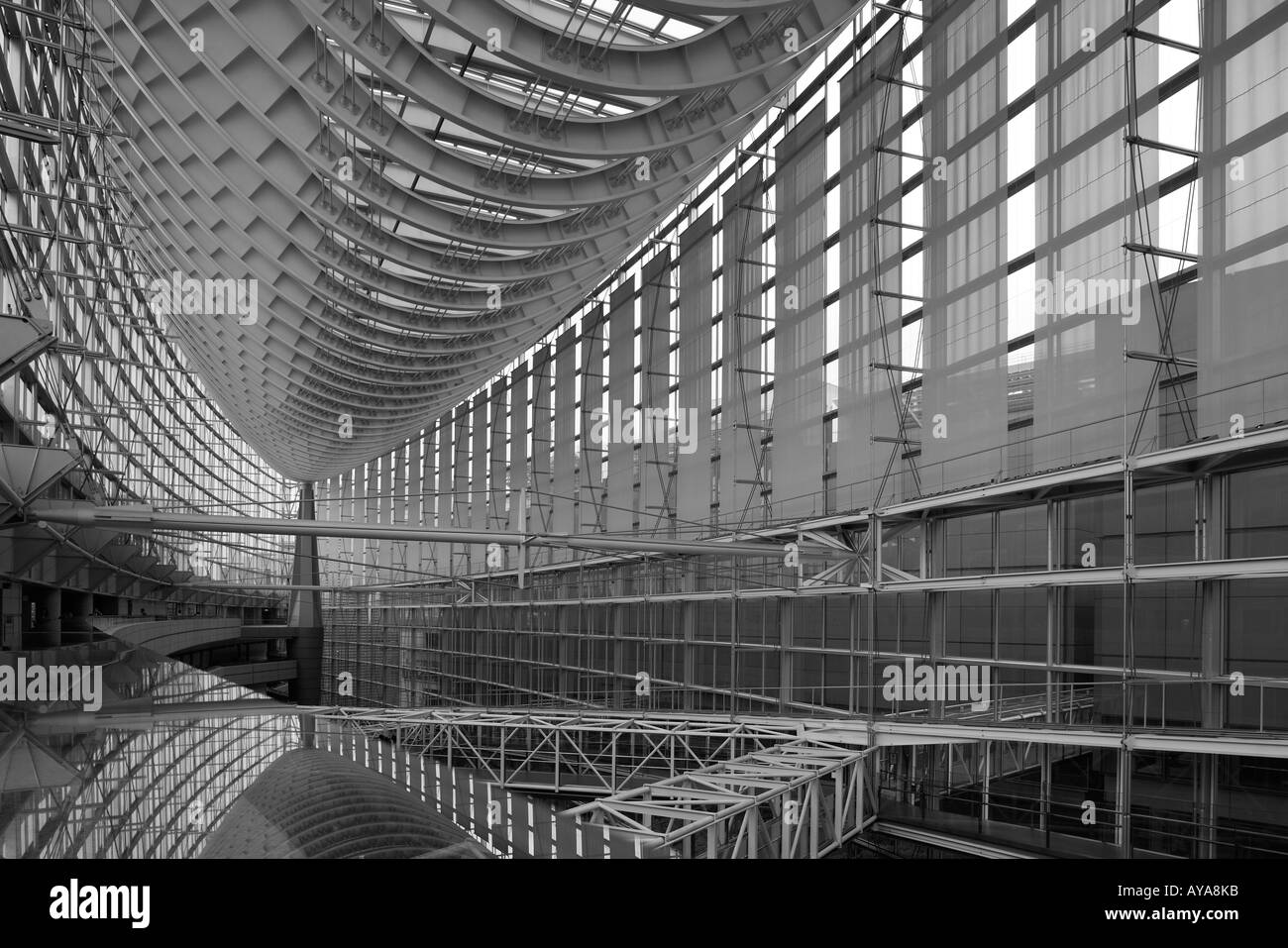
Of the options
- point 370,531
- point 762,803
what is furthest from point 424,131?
point 762,803

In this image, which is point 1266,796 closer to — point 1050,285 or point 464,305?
point 1050,285

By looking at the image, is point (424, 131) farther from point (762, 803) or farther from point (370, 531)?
point (762, 803)

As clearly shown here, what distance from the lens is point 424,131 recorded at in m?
17.6

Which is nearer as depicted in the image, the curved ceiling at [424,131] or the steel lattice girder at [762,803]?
the steel lattice girder at [762,803]

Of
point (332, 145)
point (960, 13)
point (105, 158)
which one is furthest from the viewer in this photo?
point (105, 158)

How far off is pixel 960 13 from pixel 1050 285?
5.43 metres

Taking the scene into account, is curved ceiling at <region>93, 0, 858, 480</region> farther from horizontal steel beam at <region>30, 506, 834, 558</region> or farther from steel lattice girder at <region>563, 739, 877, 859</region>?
steel lattice girder at <region>563, 739, 877, 859</region>

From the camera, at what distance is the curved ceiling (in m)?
12.6

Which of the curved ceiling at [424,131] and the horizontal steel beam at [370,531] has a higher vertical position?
the curved ceiling at [424,131]

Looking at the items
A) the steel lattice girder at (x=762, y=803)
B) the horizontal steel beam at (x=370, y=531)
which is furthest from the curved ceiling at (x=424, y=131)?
the steel lattice girder at (x=762, y=803)

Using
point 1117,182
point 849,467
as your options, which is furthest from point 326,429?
point 1117,182

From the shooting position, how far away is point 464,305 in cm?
2212

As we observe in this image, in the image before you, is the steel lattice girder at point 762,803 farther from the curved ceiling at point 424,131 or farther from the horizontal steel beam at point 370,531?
the curved ceiling at point 424,131

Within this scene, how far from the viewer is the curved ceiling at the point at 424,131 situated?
12570 mm
